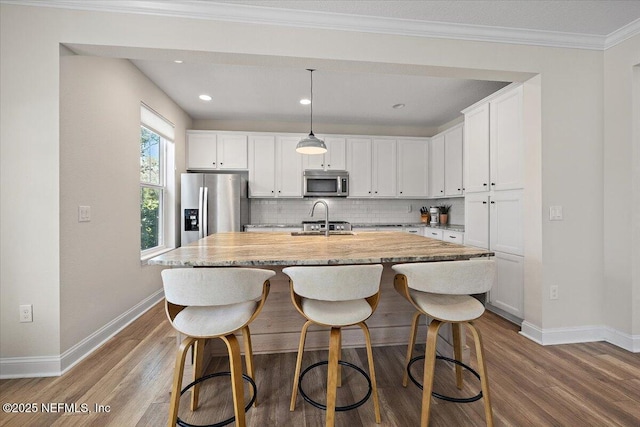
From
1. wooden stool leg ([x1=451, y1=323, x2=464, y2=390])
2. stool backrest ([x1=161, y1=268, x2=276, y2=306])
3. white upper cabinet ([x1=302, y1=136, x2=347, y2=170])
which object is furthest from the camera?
white upper cabinet ([x1=302, y1=136, x2=347, y2=170])

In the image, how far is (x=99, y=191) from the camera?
240cm

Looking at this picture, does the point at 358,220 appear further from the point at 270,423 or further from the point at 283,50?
the point at 270,423

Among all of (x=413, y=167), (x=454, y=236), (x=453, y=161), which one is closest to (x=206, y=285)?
(x=454, y=236)

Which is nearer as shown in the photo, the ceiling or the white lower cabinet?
the ceiling

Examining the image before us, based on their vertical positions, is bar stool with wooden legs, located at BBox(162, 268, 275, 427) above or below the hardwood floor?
above

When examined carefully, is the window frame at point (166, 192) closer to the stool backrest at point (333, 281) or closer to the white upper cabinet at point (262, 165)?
the white upper cabinet at point (262, 165)

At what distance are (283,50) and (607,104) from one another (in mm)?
2779

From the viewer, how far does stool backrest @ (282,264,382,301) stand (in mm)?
1338

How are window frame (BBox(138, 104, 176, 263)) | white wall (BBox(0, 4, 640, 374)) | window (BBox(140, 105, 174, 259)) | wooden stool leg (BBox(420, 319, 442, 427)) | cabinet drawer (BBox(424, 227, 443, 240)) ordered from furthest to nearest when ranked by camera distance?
cabinet drawer (BBox(424, 227, 443, 240))
window frame (BBox(138, 104, 176, 263))
window (BBox(140, 105, 174, 259))
white wall (BBox(0, 4, 640, 374))
wooden stool leg (BBox(420, 319, 442, 427))

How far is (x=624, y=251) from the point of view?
2320 mm

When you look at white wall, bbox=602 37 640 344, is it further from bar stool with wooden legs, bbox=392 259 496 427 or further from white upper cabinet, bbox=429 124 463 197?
bar stool with wooden legs, bbox=392 259 496 427

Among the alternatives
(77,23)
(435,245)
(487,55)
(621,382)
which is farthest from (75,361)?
(487,55)

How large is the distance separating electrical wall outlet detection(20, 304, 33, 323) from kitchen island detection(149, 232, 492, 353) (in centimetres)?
112

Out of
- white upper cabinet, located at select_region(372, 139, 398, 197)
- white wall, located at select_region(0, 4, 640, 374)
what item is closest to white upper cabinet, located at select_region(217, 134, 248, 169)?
white upper cabinet, located at select_region(372, 139, 398, 197)
